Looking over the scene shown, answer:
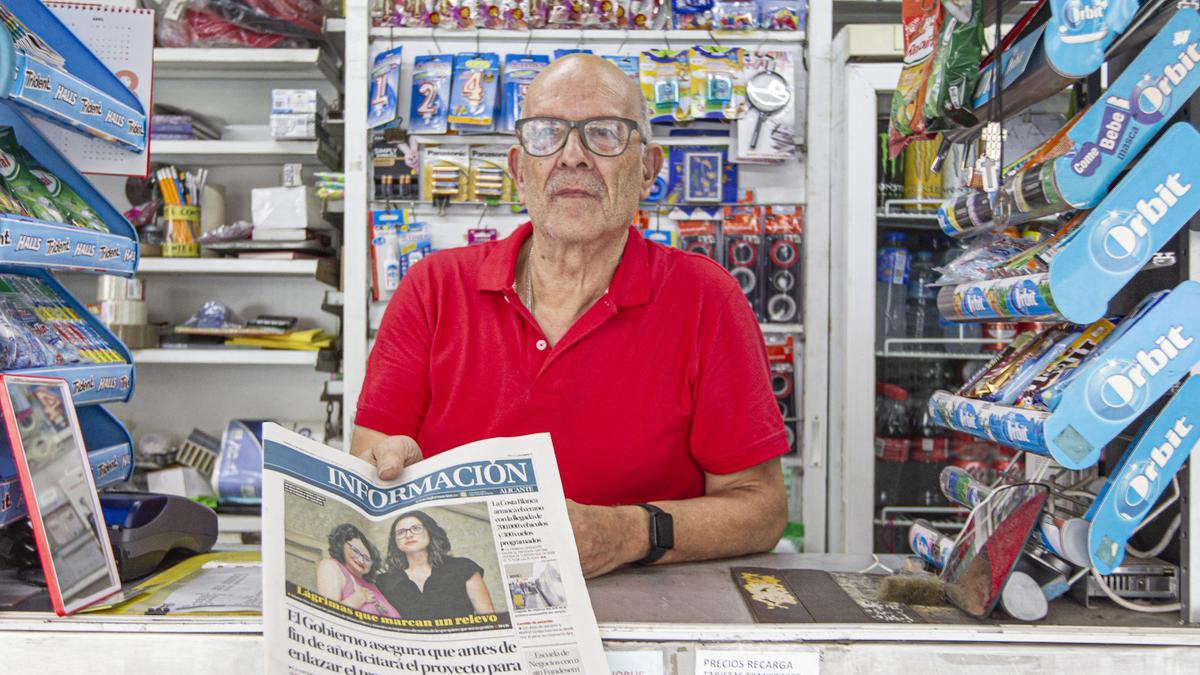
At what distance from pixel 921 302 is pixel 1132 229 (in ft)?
6.99

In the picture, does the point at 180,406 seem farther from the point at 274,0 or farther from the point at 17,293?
the point at 17,293

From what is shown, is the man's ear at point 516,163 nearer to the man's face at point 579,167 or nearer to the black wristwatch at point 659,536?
the man's face at point 579,167

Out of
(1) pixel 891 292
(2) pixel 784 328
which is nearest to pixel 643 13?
(2) pixel 784 328

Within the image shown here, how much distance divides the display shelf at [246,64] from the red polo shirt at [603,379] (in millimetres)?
1945

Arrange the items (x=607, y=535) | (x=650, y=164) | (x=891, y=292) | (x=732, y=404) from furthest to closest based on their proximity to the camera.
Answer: (x=891, y=292) < (x=650, y=164) < (x=732, y=404) < (x=607, y=535)

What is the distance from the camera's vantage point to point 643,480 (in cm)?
157

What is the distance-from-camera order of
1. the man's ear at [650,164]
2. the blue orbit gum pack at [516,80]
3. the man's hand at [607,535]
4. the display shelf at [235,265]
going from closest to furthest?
the man's hand at [607,535]
the man's ear at [650,164]
the blue orbit gum pack at [516,80]
the display shelf at [235,265]

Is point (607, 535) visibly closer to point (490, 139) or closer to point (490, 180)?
point (490, 180)

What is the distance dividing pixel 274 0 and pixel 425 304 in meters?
2.07

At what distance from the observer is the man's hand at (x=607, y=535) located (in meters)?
1.08

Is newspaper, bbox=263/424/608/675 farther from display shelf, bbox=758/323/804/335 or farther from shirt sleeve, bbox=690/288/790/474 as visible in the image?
display shelf, bbox=758/323/804/335

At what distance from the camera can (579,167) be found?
1.58 m

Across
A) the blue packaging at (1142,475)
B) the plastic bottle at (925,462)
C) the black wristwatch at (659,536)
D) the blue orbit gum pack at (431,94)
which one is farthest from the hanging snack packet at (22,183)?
the plastic bottle at (925,462)

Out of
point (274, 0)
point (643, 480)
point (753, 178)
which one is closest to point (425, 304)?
point (643, 480)
